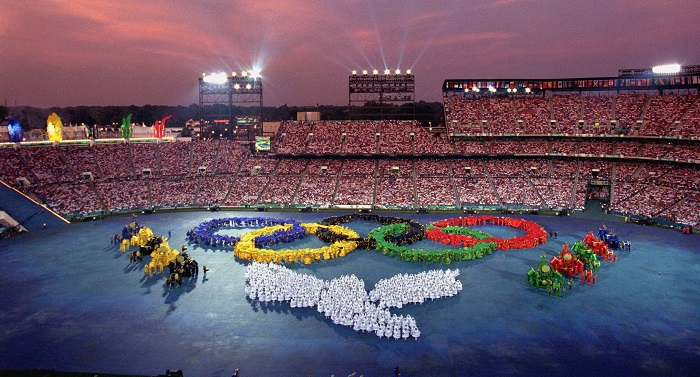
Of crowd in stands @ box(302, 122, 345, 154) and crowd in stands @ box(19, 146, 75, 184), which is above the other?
crowd in stands @ box(302, 122, 345, 154)

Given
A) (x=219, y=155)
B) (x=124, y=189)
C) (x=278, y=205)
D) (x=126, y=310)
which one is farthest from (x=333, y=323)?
(x=219, y=155)

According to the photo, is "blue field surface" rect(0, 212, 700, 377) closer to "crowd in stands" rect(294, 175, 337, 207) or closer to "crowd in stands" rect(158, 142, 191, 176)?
"crowd in stands" rect(294, 175, 337, 207)

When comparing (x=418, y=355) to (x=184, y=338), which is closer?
(x=418, y=355)

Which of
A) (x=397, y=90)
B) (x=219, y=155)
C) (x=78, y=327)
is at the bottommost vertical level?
(x=78, y=327)

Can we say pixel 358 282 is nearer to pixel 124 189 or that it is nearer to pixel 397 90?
pixel 124 189

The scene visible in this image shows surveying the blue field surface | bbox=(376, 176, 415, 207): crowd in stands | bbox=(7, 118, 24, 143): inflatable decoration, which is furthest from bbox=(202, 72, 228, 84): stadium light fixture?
the blue field surface

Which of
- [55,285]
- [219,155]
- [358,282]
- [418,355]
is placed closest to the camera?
[418,355]
